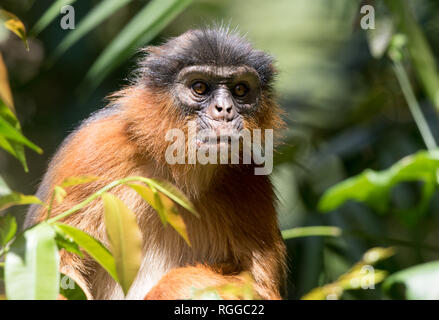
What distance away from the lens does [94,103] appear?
8359 millimetres

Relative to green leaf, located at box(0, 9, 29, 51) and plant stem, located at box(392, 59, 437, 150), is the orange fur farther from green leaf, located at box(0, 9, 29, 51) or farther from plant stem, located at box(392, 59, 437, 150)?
green leaf, located at box(0, 9, 29, 51)

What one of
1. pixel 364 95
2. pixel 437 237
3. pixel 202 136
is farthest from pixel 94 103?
pixel 437 237

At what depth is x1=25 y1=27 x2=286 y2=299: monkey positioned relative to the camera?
186 inches

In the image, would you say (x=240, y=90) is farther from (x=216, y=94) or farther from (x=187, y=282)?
(x=187, y=282)

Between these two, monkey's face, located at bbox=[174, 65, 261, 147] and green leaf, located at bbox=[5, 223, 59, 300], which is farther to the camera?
monkey's face, located at bbox=[174, 65, 261, 147]

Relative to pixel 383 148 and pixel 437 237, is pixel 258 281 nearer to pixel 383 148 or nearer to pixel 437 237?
pixel 383 148

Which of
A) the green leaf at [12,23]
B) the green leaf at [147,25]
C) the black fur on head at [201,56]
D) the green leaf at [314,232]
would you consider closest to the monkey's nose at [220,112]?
the black fur on head at [201,56]

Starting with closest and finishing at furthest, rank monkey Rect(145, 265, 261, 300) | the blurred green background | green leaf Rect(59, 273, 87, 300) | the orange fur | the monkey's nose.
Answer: green leaf Rect(59, 273, 87, 300) → monkey Rect(145, 265, 261, 300) → the monkey's nose → the orange fur → the blurred green background

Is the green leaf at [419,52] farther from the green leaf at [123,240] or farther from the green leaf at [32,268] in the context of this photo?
the green leaf at [32,268]

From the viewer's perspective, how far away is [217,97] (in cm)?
472

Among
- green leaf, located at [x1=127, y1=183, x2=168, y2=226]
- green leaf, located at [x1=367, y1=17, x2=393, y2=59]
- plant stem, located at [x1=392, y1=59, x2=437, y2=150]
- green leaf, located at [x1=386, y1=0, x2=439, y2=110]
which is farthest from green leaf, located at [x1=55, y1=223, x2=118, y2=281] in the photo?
green leaf, located at [x1=367, y1=17, x2=393, y2=59]

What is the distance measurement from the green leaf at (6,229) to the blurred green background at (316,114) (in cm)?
357

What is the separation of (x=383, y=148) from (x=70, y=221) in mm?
3869

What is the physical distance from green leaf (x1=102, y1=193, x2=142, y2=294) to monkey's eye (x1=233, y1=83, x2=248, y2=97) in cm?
243
